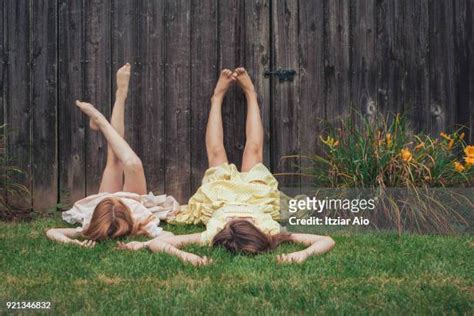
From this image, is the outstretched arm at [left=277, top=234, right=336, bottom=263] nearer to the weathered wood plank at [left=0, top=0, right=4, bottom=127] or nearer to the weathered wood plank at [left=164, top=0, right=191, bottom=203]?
the weathered wood plank at [left=164, top=0, right=191, bottom=203]

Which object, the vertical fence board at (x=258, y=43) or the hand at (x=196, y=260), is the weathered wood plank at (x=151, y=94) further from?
the hand at (x=196, y=260)

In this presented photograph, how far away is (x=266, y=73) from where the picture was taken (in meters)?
5.88

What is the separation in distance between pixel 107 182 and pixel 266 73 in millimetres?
1685

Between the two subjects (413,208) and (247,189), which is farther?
(247,189)

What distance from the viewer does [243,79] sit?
5680 mm

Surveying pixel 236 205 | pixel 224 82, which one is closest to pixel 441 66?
pixel 224 82

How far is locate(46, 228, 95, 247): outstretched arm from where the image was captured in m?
4.35

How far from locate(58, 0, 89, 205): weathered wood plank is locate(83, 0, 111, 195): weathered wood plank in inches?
1.8

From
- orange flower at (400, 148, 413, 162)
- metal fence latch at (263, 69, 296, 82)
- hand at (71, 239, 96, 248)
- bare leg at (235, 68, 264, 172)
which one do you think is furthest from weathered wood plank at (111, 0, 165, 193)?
orange flower at (400, 148, 413, 162)

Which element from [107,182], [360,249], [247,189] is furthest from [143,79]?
[360,249]

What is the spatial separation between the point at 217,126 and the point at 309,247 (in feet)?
6.23

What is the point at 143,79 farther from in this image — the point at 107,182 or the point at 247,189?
the point at 247,189

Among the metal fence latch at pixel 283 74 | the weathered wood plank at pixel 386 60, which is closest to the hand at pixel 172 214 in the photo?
the metal fence latch at pixel 283 74

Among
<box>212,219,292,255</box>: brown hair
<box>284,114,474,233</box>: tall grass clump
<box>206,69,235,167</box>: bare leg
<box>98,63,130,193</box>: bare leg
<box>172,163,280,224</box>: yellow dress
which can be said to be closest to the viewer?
<box>212,219,292,255</box>: brown hair
